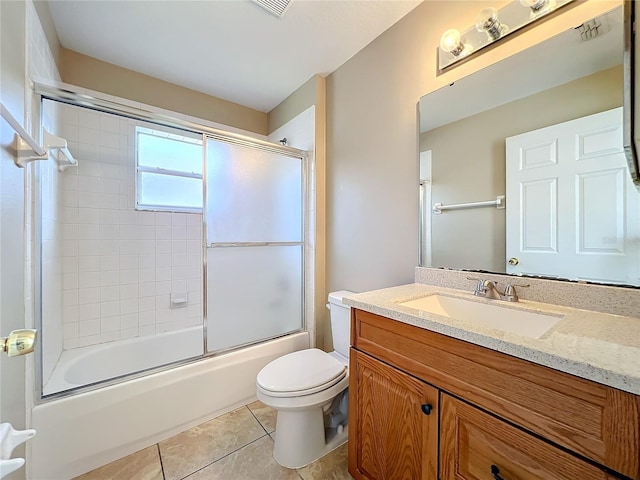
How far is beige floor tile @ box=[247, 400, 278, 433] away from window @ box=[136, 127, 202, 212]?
1.70 meters

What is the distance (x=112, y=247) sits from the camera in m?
2.00

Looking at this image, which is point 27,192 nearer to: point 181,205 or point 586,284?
point 181,205

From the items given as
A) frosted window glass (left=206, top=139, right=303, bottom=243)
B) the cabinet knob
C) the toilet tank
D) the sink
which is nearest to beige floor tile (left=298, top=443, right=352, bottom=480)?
the toilet tank

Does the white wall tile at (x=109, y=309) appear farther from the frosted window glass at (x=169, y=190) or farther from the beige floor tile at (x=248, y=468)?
the beige floor tile at (x=248, y=468)

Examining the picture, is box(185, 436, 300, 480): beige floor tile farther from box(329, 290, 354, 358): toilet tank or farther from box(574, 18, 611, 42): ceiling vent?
box(574, 18, 611, 42): ceiling vent

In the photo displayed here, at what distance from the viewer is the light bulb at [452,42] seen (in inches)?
47.9

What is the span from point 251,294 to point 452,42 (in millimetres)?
1883

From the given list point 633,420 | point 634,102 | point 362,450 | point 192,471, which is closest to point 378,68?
point 634,102

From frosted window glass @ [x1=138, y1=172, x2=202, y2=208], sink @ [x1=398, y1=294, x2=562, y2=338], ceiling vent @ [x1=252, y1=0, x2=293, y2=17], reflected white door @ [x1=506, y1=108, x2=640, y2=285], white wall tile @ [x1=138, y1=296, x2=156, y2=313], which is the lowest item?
white wall tile @ [x1=138, y1=296, x2=156, y2=313]

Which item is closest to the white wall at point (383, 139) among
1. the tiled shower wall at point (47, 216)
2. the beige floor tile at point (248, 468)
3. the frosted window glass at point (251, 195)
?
the frosted window glass at point (251, 195)

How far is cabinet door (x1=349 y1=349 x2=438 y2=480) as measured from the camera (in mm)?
839

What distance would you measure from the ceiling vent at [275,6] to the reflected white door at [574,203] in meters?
1.35

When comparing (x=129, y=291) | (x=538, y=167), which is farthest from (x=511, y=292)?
(x=129, y=291)

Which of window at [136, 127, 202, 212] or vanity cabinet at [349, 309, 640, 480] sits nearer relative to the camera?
vanity cabinet at [349, 309, 640, 480]
